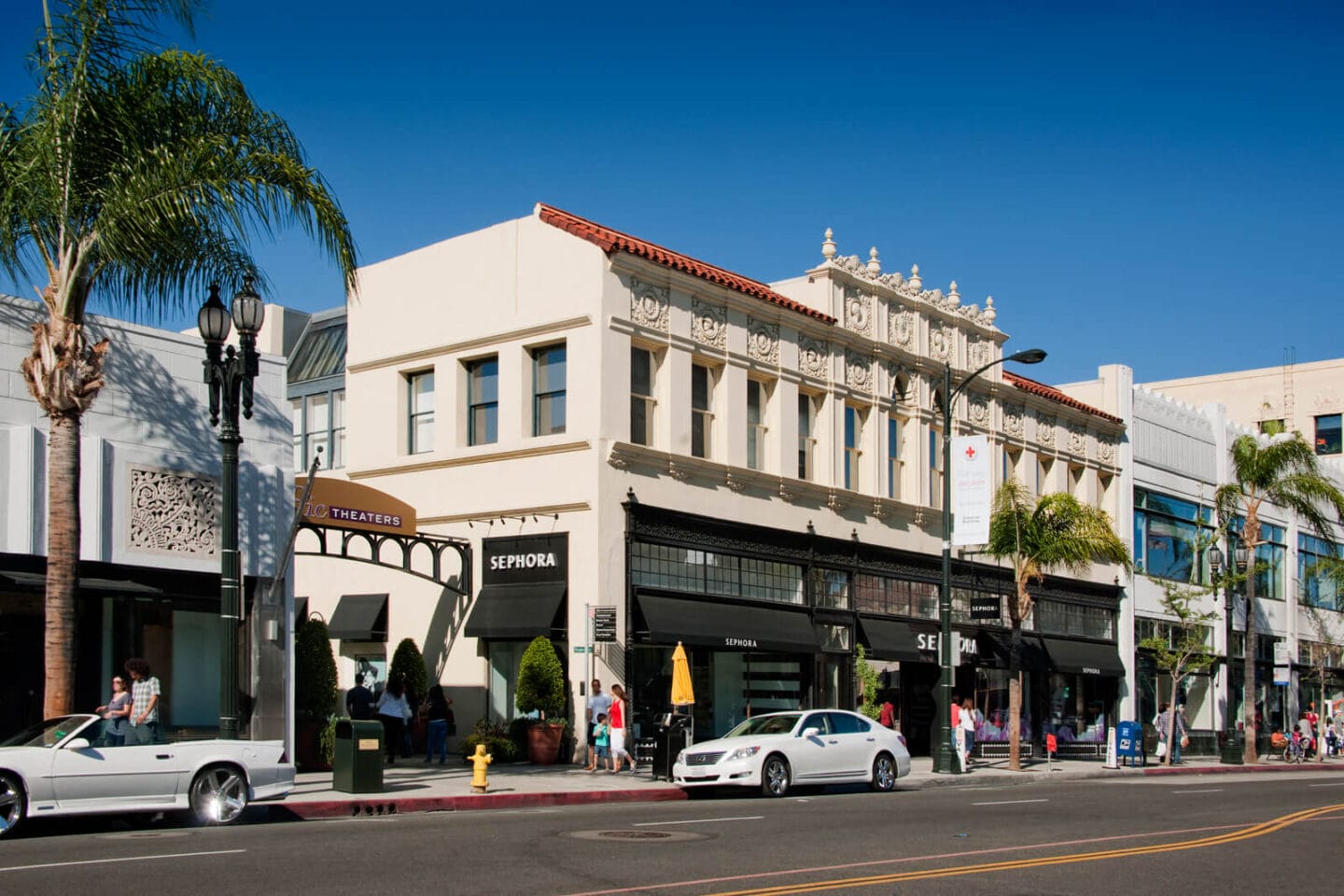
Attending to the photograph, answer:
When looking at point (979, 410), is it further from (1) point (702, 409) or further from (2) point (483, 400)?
(2) point (483, 400)

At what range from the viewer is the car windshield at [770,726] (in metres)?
23.2

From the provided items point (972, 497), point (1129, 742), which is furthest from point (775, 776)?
point (1129, 742)

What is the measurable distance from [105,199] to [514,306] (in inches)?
545

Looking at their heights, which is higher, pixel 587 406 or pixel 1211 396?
pixel 1211 396

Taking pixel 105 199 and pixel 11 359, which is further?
pixel 11 359

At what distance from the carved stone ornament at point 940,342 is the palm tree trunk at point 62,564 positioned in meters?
26.0

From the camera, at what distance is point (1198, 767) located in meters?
38.7

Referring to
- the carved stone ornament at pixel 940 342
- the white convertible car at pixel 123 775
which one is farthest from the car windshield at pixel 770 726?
the carved stone ornament at pixel 940 342

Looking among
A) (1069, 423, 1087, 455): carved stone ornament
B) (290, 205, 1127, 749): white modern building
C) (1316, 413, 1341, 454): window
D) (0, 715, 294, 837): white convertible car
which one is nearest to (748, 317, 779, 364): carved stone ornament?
(290, 205, 1127, 749): white modern building

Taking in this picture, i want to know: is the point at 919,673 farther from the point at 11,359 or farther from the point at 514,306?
the point at 11,359

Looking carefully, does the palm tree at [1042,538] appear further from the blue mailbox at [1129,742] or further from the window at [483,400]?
the window at [483,400]

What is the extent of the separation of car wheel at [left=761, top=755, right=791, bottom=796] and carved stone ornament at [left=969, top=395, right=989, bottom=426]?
766 inches

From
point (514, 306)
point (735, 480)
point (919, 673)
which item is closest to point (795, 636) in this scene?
point (735, 480)

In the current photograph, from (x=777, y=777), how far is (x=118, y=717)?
34.2 feet
